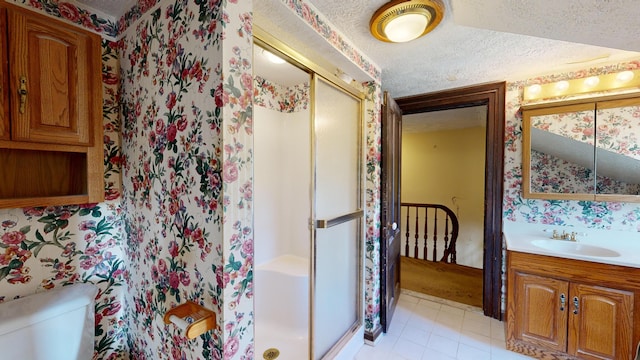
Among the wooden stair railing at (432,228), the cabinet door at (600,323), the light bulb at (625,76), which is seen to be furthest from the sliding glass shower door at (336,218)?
the wooden stair railing at (432,228)

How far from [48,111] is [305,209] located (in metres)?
1.81

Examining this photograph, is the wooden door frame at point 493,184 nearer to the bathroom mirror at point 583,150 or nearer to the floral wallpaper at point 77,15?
the bathroom mirror at point 583,150

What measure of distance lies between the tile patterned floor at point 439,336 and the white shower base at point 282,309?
0.51 meters

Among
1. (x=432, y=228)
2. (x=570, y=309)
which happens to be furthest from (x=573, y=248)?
(x=432, y=228)

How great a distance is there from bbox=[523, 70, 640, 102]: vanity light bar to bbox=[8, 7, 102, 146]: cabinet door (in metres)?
2.95

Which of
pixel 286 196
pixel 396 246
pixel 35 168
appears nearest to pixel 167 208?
pixel 35 168

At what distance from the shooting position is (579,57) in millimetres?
1739

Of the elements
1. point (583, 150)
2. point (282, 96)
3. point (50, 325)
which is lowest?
point (50, 325)

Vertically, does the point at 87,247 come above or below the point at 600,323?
above

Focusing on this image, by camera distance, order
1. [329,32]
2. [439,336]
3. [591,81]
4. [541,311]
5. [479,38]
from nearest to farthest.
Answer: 1. [329,32]
2. [479,38]
3. [541,311]
4. [591,81]
5. [439,336]

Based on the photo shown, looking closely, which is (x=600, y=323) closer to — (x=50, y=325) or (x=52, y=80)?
(x=50, y=325)

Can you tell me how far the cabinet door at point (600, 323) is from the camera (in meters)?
1.49

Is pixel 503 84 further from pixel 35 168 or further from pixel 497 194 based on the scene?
pixel 35 168

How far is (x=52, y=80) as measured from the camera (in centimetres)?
95
